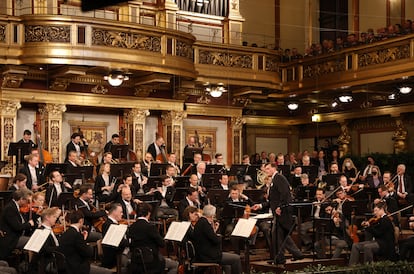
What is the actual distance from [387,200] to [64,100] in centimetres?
758

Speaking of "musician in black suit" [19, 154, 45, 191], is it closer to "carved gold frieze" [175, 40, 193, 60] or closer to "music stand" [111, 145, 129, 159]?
"music stand" [111, 145, 129, 159]

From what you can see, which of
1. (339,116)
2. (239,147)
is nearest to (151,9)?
(239,147)

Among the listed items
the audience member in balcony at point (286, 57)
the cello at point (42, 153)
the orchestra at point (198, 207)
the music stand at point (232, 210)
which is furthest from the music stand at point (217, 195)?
the audience member in balcony at point (286, 57)

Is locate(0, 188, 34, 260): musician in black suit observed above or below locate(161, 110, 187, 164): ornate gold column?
below

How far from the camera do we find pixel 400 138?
18.2m

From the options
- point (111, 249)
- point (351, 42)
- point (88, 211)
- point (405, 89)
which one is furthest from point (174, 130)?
point (111, 249)

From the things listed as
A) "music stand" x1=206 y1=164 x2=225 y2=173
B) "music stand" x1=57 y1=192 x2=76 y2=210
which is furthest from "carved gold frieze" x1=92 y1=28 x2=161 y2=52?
"music stand" x1=57 y1=192 x2=76 y2=210

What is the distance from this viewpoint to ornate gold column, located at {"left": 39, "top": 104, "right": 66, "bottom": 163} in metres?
15.4

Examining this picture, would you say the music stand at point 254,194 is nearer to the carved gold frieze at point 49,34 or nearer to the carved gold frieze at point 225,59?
the carved gold frieze at point 49,34

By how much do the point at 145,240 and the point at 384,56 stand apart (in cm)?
962

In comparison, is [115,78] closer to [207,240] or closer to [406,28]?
[406,28]

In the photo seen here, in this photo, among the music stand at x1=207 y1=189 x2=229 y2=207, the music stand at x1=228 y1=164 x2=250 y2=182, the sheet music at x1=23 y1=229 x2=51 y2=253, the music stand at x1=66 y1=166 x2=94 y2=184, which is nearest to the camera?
the sheet music at x1=23 y1=229 x2=51 y2=253

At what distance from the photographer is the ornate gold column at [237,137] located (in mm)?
18953

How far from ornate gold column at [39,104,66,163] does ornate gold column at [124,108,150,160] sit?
185cm
